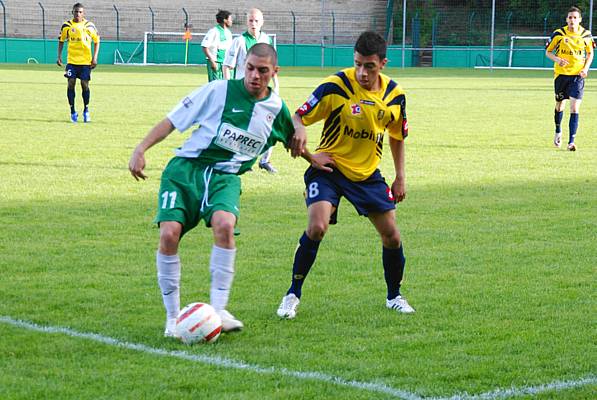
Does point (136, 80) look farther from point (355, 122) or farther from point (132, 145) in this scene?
point (355, 122)

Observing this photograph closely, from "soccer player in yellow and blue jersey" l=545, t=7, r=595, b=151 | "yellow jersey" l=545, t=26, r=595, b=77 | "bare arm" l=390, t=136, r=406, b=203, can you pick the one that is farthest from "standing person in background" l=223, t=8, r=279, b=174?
"bare arm" l=390, t=136, r=406, b=203

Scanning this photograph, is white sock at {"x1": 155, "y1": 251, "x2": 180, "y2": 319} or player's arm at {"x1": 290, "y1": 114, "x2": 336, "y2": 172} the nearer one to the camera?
white sock at {"x1": 155, "y1": 251, "x2": 180, "y2": 319}

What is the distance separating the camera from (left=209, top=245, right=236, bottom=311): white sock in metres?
5.46

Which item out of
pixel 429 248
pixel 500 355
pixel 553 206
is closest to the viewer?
pixel 500 355

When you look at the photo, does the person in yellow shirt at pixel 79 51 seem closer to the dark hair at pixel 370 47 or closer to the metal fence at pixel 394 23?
the dark hair at pixel 370 47

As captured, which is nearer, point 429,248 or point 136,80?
point 429,248

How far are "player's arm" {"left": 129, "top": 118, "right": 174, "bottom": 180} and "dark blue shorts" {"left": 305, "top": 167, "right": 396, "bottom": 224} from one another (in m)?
1.01

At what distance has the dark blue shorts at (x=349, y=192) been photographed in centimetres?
606

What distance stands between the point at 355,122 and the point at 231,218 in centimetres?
111

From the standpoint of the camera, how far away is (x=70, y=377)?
4754 millimetres

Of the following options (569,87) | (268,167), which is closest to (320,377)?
(268,167)

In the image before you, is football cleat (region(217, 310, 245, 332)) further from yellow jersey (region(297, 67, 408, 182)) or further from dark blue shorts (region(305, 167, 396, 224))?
yellow jersey (region(297, 67, 408, 182))

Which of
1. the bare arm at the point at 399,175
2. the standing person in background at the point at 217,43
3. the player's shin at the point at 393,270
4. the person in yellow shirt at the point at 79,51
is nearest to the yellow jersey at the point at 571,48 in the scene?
the standing person in background at the point at 217,43

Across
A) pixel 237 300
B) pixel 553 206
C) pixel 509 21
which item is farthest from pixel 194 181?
pixel 509 21
